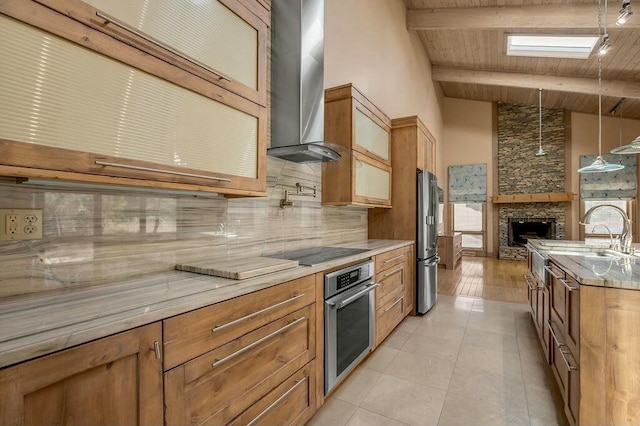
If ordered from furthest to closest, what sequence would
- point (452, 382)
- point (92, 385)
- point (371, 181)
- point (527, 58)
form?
1. point (527, 58)
2. point (371, 181)
3. point (452, 382)
4. point (92, 385)

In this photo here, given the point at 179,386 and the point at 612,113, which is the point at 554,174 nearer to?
the point at 612,113

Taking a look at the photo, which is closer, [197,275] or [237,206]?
[197,275]

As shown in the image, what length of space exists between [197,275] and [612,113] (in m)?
9.82

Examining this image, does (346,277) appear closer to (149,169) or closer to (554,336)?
(149,169)

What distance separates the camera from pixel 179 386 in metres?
0.98

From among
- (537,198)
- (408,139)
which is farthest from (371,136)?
(537,198)

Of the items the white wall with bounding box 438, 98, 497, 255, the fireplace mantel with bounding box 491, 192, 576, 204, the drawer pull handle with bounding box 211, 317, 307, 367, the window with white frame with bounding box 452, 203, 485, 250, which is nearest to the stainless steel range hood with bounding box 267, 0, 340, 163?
the drawer pull handle with bounding box 211, 317, 307, 367

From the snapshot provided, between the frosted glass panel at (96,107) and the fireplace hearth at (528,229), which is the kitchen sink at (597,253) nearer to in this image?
the frosted glass panel at (96,107)

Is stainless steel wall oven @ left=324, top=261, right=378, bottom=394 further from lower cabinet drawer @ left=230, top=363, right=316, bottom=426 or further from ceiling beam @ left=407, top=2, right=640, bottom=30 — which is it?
ceiling beam @ left=407, top=2, right=640, bottom=30

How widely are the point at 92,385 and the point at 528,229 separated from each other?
9.69 m

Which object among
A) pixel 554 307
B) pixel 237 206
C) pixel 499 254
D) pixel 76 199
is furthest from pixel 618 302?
pixel 499 254

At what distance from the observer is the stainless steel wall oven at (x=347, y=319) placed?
179 cm

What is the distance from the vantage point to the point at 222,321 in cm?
112

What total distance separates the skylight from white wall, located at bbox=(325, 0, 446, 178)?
1.77 m
